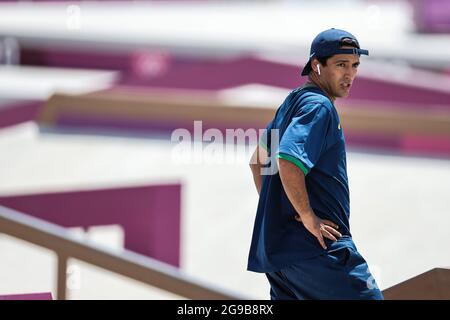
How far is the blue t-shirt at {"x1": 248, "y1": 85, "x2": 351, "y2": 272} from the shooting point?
2844mm

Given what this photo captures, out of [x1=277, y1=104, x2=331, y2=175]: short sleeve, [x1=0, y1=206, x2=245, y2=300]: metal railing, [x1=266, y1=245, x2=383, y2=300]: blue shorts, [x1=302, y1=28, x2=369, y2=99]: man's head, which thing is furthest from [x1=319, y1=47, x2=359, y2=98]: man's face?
[x1=0, y1=206, x2=245, y2=300]: metal railing

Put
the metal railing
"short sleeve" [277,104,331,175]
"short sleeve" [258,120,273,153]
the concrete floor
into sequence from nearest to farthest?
"short sleeve" [277,104,331,175] → "short sleeve" [258,120,273,153] → the metal railing → the concrete floor

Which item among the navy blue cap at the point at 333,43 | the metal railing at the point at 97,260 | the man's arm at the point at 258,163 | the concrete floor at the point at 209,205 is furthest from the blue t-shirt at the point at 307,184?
the concrete floor at the point at 209,205

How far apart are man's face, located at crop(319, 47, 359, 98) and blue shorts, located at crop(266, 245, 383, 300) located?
0.54m

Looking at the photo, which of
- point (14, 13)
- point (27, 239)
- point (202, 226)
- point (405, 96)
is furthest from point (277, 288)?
point (14, 13)

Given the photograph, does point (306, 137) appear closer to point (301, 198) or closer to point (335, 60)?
point (301, 198)

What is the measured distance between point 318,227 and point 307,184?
165 millimetres

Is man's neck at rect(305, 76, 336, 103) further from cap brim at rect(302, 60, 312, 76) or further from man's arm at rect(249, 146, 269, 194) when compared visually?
man's arm at rect(249, 146, 269, 194)

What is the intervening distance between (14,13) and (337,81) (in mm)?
12394

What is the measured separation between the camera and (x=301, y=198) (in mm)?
2834

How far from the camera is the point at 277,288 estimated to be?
3094 millimetres

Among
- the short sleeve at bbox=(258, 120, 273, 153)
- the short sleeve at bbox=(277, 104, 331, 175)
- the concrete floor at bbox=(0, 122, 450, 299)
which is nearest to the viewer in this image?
the short sleeve at bbox=(277, 104, 331, 175)

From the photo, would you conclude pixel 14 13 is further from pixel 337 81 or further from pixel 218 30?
pixel 337 81

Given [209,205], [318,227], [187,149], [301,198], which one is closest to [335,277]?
[318,227]
